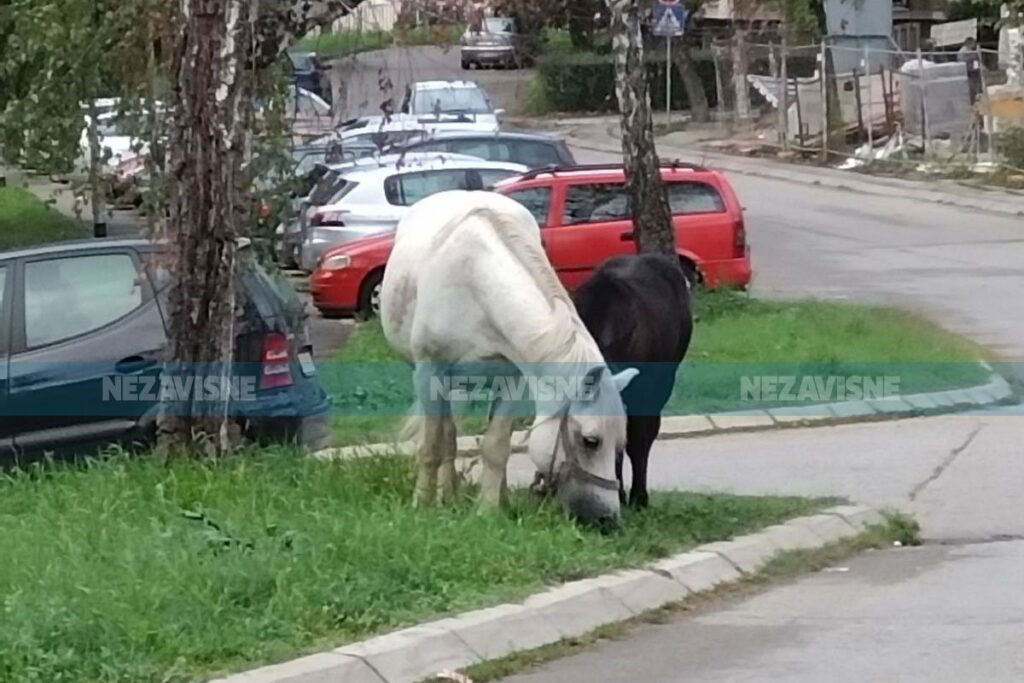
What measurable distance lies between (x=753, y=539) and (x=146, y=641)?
3.76m

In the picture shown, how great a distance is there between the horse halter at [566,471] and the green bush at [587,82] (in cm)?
4445

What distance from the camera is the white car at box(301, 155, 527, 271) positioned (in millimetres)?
22156

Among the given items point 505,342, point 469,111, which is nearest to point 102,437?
point 505,342

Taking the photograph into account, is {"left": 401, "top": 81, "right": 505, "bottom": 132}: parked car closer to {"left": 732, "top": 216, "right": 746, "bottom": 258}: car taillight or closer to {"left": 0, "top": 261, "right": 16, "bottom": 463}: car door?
{"left": 732, "top": 216, "right": 746, "bottom": 258}: car taillight

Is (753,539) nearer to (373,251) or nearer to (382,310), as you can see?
(382,310)

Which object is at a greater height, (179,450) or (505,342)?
(505,342)

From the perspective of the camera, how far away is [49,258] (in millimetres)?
11031

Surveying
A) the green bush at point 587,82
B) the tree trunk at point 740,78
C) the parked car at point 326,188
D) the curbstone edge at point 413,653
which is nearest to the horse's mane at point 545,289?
the curbstone edge at point 413,653

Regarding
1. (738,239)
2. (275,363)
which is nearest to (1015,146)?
(738,239)

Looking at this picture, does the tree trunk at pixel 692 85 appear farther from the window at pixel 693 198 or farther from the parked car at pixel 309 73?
the parked car at pixel 309 73

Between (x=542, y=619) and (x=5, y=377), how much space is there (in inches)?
172

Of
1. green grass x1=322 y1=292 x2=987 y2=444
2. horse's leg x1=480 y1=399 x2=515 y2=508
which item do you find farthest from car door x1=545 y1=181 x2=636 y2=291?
horse's leg x1=480 y1=399 x2=515 y2=508

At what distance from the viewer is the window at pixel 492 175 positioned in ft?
73.1

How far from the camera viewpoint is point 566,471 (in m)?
8.74
